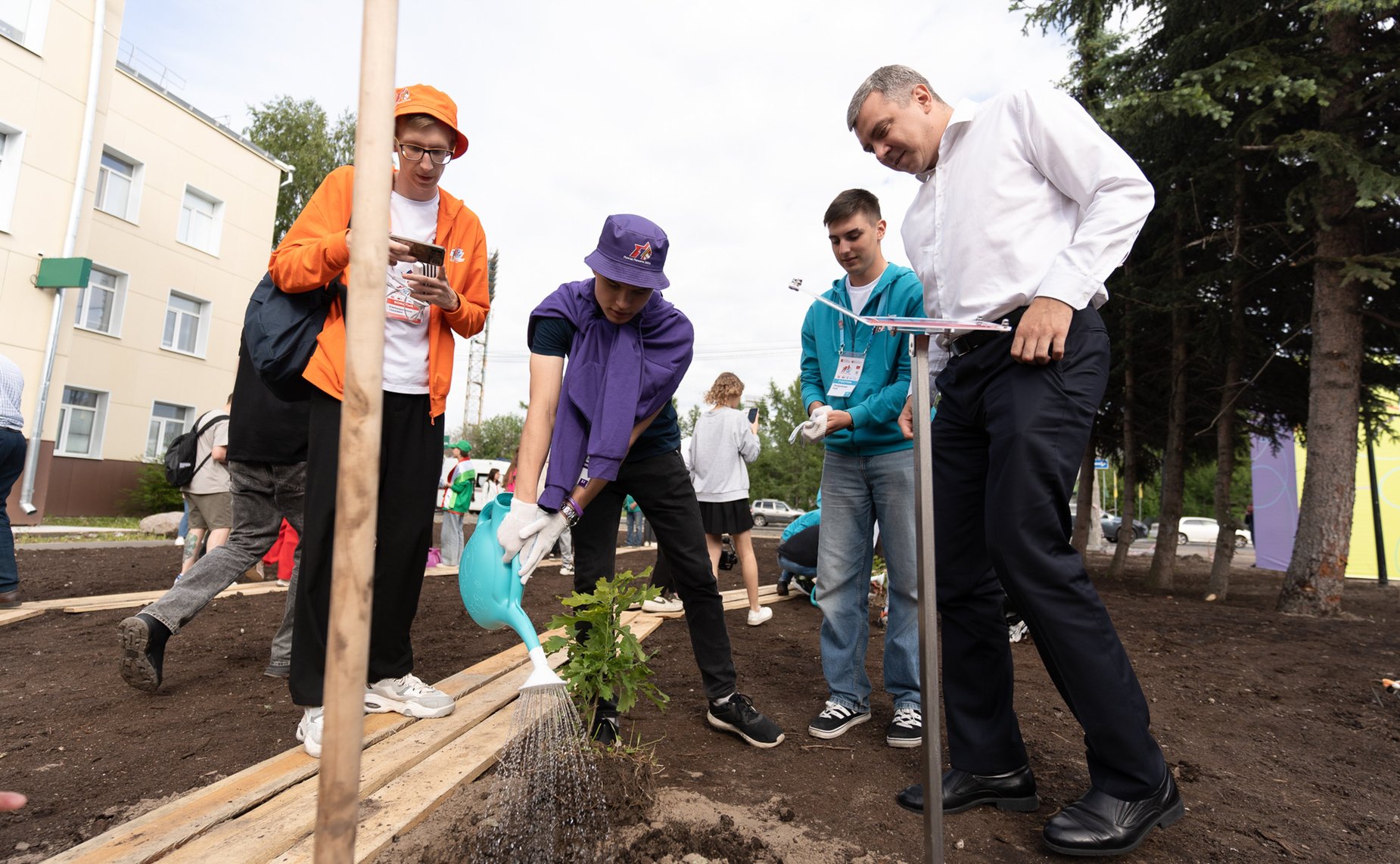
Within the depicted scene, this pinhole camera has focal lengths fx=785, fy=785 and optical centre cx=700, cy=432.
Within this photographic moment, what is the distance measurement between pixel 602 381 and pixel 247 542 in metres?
1.92

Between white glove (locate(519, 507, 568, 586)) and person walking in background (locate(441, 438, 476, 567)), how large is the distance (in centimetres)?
594

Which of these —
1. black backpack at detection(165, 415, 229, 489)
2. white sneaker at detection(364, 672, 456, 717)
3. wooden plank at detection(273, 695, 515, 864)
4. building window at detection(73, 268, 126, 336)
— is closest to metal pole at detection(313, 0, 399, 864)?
wooden plank at detection(273, 695, 515, 864)

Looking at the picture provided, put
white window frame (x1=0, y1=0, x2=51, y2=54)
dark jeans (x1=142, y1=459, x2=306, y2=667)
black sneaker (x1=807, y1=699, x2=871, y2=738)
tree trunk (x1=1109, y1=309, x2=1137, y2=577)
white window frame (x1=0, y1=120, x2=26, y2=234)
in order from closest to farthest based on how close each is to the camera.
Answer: black sneaker (x1=807, y1=699, x2=871, y2=738) → dark jeans (x1=142, y1=459, x2=306, y2=667) → tree trunk (x1=1109, y1=309, x2=1137, y2=577) → white window frame (x1=0, y1=120, x2=26, y2=234) → white window frame (x1=0, y1=0, x2=51, y2=54)

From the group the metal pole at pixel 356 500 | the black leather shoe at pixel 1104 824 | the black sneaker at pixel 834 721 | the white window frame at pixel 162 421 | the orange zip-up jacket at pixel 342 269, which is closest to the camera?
the metal pole at pixel 356 500

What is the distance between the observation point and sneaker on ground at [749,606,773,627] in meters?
5.42

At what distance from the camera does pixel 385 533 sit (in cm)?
265

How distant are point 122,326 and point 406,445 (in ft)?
63.6

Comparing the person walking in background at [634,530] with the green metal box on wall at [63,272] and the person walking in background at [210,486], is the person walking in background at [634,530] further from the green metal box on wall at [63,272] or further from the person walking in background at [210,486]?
the green metal box on wall at [63,272]

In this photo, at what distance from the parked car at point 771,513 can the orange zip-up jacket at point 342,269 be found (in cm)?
3303

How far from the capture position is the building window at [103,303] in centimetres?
1719

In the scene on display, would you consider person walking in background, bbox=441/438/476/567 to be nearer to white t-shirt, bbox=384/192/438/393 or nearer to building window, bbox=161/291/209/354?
white t-shirt, bbox=384/192/438/393

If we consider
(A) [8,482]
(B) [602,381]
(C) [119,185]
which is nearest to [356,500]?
(B) [602,381]

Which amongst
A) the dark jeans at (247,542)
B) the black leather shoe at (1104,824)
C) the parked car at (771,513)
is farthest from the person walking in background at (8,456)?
the parked car at (771,513)

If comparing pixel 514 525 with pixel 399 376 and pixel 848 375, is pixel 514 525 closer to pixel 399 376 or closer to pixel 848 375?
pixel 399 376
